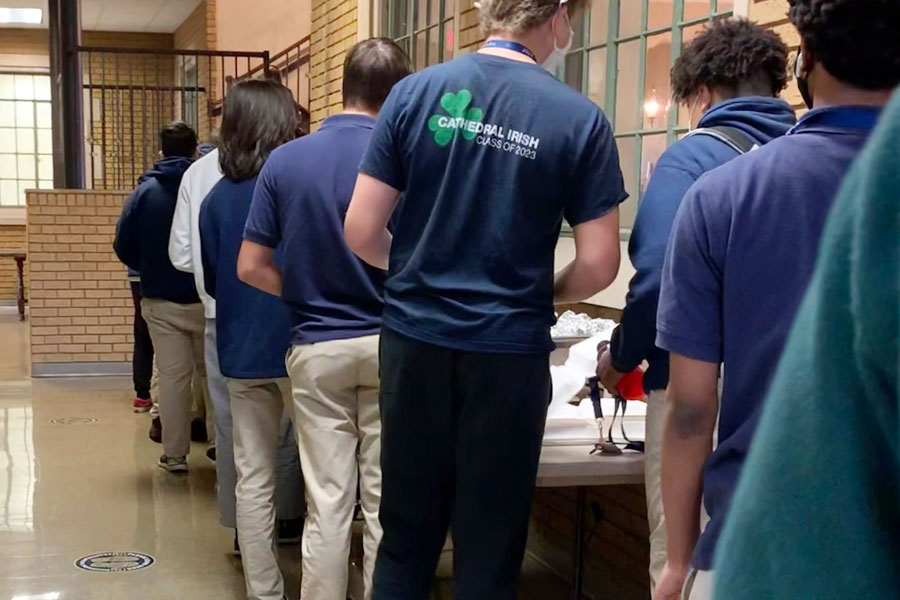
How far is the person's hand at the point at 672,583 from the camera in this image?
181cm

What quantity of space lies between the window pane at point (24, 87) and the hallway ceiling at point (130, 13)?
872 millimetres

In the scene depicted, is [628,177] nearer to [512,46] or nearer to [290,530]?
[512,46]

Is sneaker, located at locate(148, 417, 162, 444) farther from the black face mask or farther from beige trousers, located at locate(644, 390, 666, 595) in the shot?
the black face mask

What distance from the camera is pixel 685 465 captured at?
1752mm

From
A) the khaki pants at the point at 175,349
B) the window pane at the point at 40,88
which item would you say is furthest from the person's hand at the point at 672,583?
the window pane at the point at 40,88

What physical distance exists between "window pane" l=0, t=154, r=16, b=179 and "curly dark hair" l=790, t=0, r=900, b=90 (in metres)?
18.4

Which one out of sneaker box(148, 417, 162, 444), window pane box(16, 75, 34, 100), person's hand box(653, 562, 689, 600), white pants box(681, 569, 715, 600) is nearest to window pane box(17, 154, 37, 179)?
window pane box(16, 75, 34, 100)

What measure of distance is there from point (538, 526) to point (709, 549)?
2.91 meters

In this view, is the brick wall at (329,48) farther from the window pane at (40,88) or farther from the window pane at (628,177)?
the window pane at (40,88)

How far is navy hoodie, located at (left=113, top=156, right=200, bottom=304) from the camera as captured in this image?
5.32 meters

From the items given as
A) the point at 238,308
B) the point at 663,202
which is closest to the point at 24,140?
the point at 238,308

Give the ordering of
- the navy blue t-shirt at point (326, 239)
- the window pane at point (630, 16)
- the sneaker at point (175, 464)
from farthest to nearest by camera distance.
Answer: the sneaker at point (175, 464) → the window pane at point (630, 16) → the navy blue t-shirt at point (326, 239)

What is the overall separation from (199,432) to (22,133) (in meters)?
13.3

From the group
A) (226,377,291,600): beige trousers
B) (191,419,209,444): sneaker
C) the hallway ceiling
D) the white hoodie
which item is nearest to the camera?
(226,377,291,600): beige trousers
